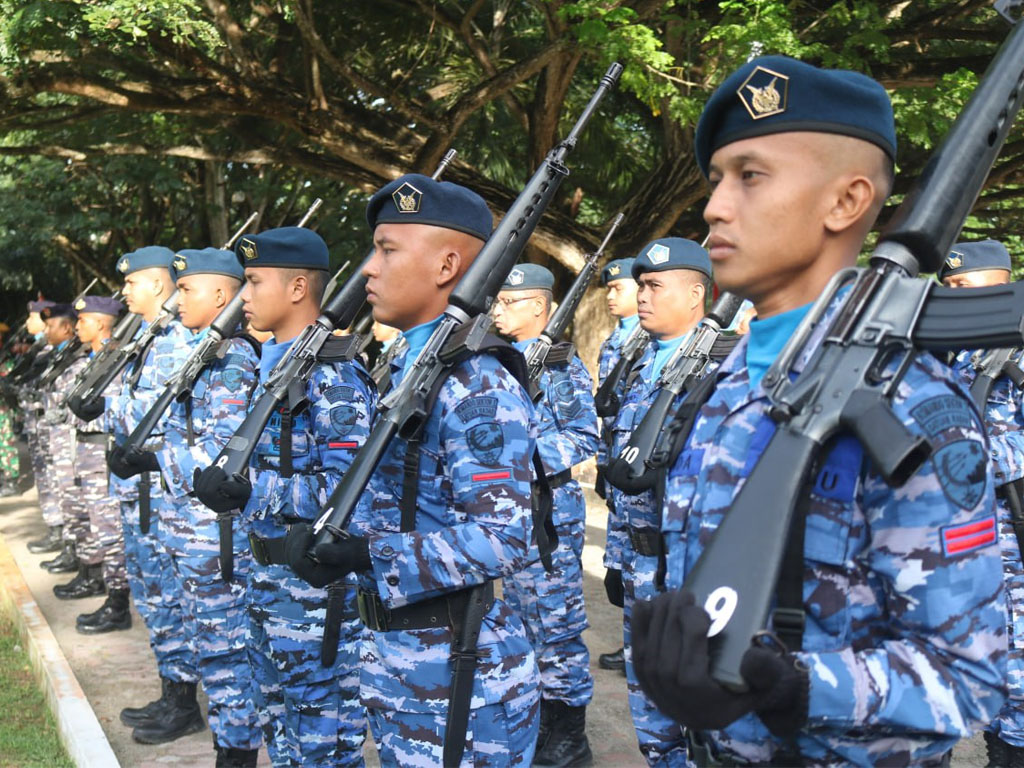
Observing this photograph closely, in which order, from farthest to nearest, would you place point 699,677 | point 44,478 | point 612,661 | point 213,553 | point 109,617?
point 44,478
point 109,617
point 612,661
point 213,553
point 699,677

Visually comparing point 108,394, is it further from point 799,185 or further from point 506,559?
point 799,185

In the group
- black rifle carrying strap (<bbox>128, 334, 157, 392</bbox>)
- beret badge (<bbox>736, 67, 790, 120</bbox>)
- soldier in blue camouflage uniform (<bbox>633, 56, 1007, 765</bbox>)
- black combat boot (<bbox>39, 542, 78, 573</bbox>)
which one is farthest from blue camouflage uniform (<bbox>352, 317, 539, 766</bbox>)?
black combat boot (<bbox>39, 542, 78, 573</bbox>)

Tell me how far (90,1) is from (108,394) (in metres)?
3.10

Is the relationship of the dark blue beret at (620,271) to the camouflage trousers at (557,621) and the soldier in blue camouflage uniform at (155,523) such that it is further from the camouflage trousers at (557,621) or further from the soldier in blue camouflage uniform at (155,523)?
the soldier in blue camouflage uniform at (155,523)

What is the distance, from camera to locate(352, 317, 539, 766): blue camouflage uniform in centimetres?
263

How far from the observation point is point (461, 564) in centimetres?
261

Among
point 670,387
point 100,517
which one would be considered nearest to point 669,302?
point 670,387

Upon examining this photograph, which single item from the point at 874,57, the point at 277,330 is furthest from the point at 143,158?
the point at 277,330

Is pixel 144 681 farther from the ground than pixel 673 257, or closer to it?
closer to it

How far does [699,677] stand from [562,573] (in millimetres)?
4070

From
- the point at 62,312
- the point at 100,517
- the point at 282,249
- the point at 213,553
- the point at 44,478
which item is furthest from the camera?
the point at 62,312

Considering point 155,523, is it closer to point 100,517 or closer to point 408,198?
point 100,517

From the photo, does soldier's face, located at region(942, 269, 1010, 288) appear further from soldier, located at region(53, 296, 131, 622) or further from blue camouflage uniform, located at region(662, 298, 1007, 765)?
soldier, located at region(53, 296, 131, 622)

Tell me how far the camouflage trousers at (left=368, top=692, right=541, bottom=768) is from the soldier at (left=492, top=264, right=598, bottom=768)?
2.11 metres
